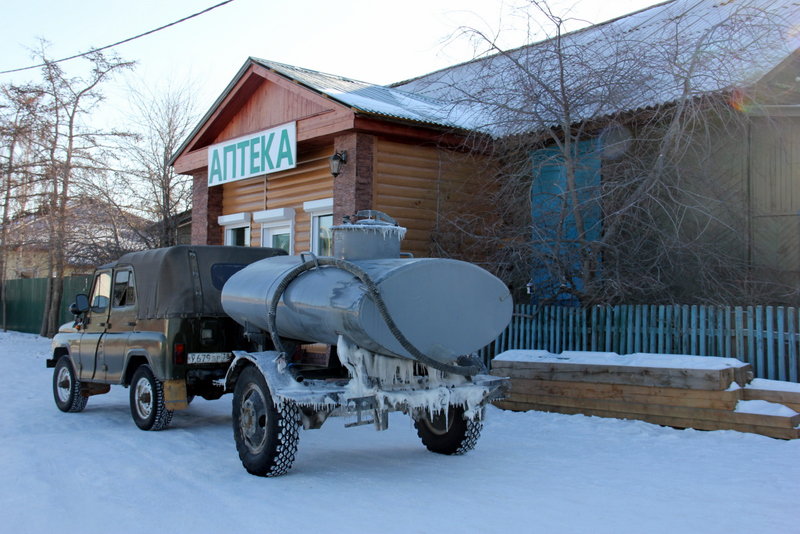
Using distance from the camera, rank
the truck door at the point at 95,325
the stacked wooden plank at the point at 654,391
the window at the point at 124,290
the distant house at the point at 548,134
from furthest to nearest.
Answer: the distant house at the point at 548,134
the truck door at the point at 95,325
the window at the point at 124,290
the stacked wooden plank at the point at 654,391

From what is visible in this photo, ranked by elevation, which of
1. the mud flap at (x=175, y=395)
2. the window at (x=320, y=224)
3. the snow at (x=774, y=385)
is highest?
the window at (x=320, y=224)

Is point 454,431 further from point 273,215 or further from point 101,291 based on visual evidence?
point 273,215

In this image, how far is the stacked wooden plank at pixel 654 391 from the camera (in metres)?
7.93

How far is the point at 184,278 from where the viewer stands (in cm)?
867

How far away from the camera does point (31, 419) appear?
30.6ft

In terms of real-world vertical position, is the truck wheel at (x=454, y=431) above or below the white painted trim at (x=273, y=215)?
below

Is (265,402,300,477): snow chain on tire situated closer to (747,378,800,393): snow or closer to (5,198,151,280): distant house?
(747,378,800,393): snow

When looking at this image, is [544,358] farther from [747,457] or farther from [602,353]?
[747,457]

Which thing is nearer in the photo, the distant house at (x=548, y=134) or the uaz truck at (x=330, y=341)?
the uaz truck at (x=330, y=341)

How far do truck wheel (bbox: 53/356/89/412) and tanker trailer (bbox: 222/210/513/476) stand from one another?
3926 millimetres

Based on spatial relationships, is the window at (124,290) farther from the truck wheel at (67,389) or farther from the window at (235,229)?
the window at (235,229)

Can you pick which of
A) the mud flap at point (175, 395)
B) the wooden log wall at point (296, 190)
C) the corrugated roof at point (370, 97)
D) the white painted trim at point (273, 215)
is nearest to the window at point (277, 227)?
the white painted trim at point (273, 215)

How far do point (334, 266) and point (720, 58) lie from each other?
6560 millimetres

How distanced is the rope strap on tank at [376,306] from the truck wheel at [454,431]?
53cm
